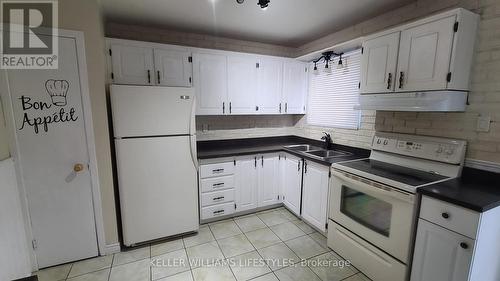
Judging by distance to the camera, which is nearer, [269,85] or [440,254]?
[440,254]

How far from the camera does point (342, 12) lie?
2.33m

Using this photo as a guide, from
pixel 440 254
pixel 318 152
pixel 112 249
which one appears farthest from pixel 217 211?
pixel 440 254

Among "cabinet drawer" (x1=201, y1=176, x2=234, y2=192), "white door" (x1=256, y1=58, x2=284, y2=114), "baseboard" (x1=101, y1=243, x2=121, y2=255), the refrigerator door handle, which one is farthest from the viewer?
"white door" (x1=256, y1=58, x2=284, y2=114)

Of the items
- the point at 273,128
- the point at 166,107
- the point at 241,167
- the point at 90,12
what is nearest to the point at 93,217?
the point at 166,107

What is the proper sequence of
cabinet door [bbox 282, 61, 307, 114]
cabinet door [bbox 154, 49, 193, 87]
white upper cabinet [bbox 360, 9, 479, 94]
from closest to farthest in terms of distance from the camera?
white upper cabinet [bbox 360, 9, 479, 94] < cabinet door [bbox 154, 49, 193, 87] < cabinet door [bbox 282, 61, 307, 114]

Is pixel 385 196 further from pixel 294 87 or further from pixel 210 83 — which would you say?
pixel 210 83

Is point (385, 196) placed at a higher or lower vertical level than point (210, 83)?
lower

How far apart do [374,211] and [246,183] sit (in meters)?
1.55

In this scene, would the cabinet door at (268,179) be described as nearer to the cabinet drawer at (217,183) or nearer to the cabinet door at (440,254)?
the cabinet drawer at (217,183)

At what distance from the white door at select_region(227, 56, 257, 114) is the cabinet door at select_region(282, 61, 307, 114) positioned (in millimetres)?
517

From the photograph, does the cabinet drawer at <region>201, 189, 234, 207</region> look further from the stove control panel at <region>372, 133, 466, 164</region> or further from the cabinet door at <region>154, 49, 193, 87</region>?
the stove control panel at <region>372, 133, 466, 164</region>

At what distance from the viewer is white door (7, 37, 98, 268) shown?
1.86 meters

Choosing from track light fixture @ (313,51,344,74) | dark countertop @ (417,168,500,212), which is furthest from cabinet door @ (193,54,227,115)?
dark countertop @ (417,168,500,212)

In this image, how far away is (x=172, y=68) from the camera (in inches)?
105
